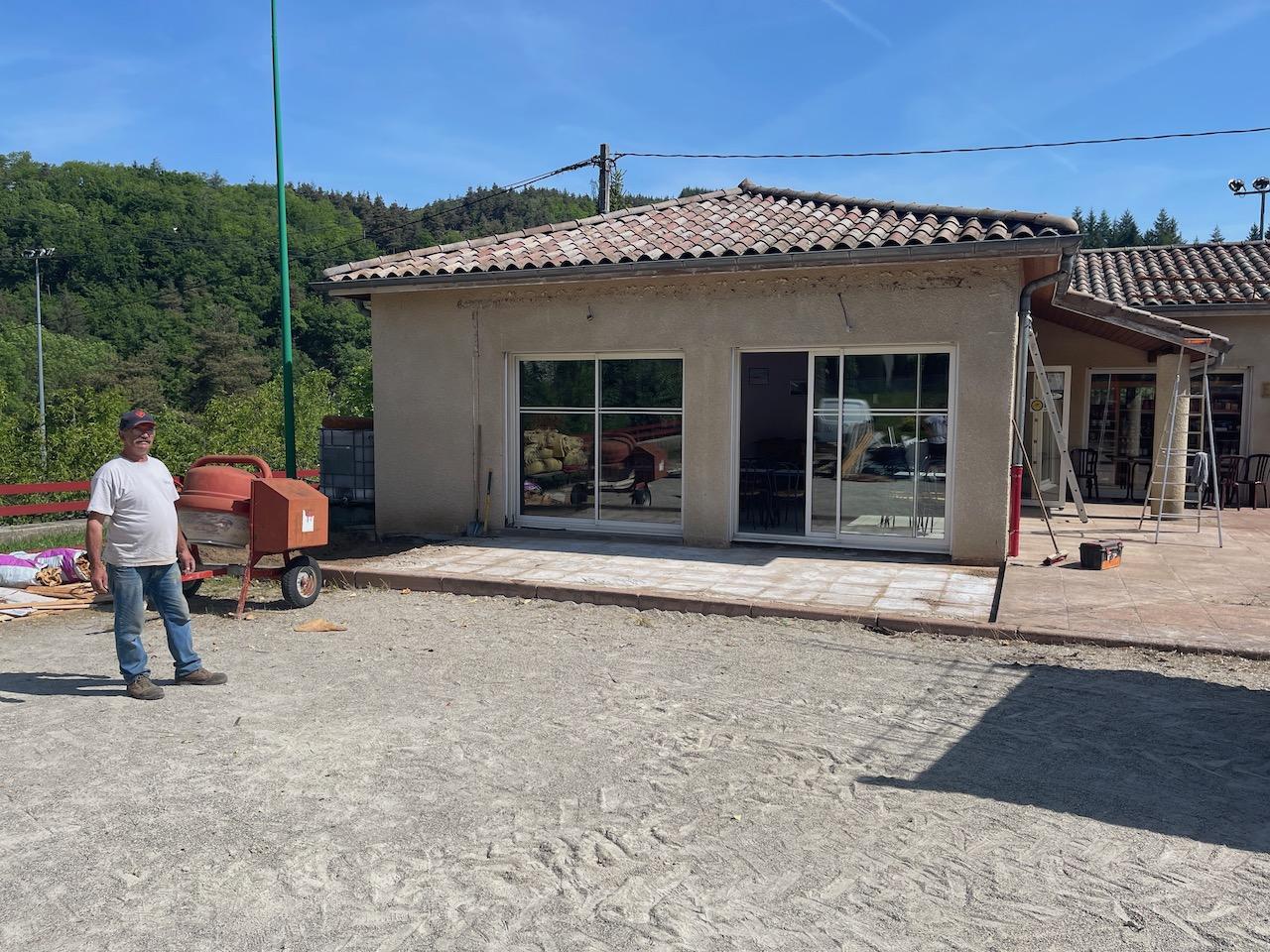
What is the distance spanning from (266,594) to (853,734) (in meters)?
6.29

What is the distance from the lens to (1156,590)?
8477 millimetres

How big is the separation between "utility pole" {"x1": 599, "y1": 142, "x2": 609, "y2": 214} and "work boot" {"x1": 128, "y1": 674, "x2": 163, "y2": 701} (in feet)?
60.7

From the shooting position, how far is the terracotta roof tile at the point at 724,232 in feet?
31.6

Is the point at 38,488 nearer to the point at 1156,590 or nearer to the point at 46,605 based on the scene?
the point at 46,605

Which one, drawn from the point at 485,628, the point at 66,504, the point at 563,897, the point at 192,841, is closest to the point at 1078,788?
the point at 563,897

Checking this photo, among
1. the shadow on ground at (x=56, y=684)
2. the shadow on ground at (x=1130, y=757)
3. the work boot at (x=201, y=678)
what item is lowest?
the shadow on ground at (x=56, y=684)

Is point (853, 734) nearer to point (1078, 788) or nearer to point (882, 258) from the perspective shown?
point (1078, 788)

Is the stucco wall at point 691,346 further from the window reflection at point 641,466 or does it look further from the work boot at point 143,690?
the work boot at point 143,690

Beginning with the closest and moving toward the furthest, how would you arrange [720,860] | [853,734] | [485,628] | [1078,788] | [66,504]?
1. [720,860]
2. [1078,788]
3. [853,734]
4. [485,628]
5. [66,504]

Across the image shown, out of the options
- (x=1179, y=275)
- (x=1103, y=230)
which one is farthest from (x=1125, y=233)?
(x=1179, y=275)

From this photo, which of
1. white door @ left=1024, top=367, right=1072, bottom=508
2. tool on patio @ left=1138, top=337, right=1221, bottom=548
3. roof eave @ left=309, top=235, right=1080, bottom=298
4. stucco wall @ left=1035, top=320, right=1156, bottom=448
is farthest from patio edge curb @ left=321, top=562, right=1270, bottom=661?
stucco wall @ left=1035, top=320, right=1156, bottom=448

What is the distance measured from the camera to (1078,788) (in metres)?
4.25

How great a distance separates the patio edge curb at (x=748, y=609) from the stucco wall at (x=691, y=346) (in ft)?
8.47

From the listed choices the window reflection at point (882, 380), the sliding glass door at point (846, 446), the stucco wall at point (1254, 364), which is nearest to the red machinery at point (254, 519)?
the sliding glass door at point (846, 446)
